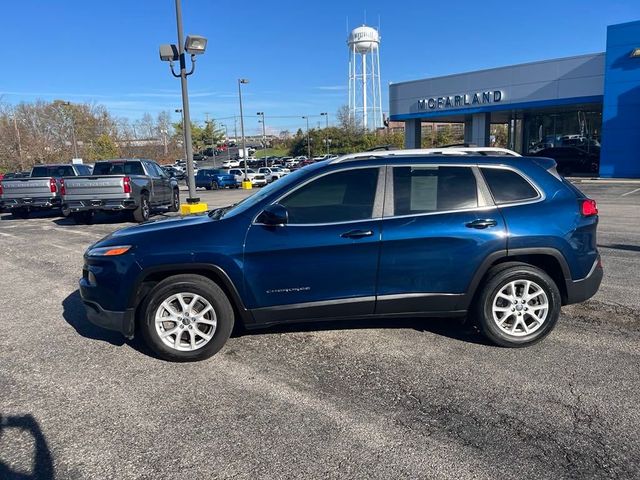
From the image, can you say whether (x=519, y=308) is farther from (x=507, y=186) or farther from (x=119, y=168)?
(x=119, y=168)

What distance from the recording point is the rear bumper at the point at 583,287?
14.2 feet

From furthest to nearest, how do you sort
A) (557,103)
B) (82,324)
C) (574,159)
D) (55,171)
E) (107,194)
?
(574,159) < (557,103) < (55,171) < (107,194) < (82,324)

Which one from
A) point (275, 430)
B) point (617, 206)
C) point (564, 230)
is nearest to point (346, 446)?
point (275, 430)

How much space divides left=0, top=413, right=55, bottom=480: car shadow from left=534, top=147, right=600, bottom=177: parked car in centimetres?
3235

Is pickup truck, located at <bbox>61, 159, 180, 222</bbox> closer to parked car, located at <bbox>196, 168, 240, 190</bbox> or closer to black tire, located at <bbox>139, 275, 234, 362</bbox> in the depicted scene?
black tire, located at <bbox>139, 275, 234, 362</bbox>

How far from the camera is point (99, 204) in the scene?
1279cm

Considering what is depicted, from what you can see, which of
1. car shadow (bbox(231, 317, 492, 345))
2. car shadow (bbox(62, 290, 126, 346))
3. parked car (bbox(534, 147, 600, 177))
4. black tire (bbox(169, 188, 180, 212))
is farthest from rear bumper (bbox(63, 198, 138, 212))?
parked car (bbox(534, 147, 600, 177))

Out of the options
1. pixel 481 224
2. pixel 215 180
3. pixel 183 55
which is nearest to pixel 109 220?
pixel 183 55

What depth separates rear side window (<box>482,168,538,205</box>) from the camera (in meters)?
4.29

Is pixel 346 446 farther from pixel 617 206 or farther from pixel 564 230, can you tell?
pixel 617 206

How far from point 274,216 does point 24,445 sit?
7.38 ft

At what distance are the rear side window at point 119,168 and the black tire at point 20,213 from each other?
9.74ft

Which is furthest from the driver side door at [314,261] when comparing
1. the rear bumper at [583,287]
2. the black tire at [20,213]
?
the black tire at [20,213]

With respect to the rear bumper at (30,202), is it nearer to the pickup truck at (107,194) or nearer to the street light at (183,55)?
the pickup truck at (107,194)
